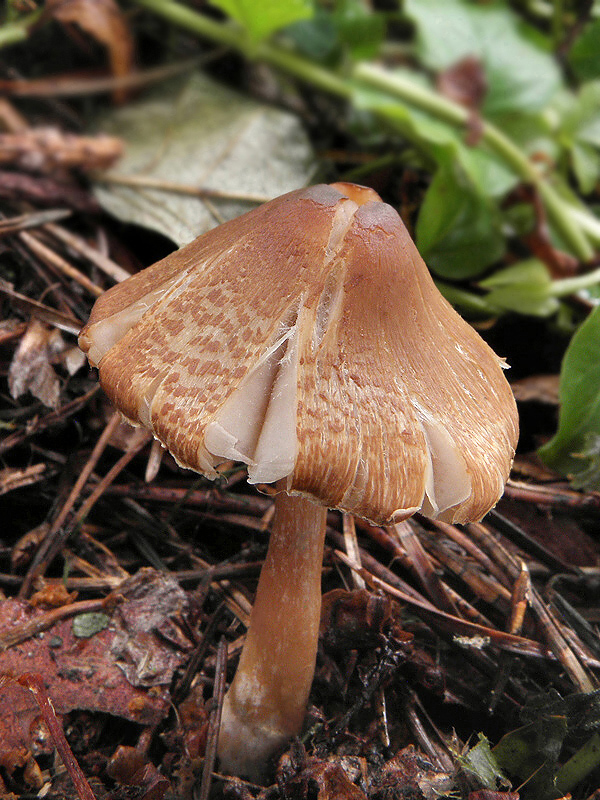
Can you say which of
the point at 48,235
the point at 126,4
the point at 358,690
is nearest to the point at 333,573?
the point at 358,690

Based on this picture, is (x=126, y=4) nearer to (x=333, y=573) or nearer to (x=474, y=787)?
(x=333, y=573)

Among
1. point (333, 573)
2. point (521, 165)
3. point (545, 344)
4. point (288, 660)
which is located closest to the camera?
point (288, 660)

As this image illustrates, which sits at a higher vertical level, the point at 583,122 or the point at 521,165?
the point at 583,122

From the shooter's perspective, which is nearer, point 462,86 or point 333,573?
point 333,573

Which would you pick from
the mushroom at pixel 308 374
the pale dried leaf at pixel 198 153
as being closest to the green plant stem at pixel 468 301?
the pale dried leaf at pixel 198 153

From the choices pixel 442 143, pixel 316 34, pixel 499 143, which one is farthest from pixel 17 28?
pixel 499 143

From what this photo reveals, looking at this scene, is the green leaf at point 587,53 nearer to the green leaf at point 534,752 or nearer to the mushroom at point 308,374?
the mushroom at point 308,374
